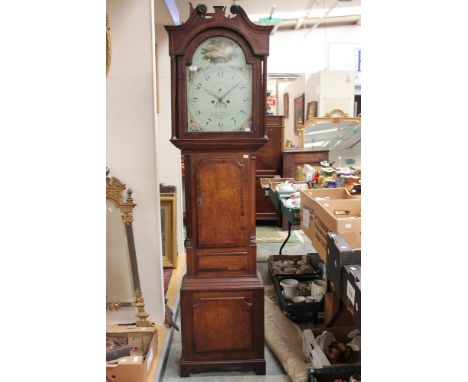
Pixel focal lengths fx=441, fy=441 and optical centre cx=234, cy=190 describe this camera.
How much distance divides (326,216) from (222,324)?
93 centimetres

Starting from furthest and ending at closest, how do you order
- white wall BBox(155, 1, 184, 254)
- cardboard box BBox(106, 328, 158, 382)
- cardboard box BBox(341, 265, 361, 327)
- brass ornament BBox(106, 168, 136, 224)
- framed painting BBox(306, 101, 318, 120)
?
framed painting BBox(306, 101, 318, 120) < white wall BBox(155, 1, 184, 254) < brass ornament BBox(106, 168, 136, 224) < cardboard box BBox(106, 328, 158, 382) < cardboard box BBox(341, 265, 361, 327)

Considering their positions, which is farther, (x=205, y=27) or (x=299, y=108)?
(x=299, y=108)

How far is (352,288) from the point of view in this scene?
5.41ft

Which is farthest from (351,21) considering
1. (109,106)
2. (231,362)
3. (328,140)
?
(231,362)

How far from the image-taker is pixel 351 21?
9.97m

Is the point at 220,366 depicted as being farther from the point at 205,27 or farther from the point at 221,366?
the point at 205,27

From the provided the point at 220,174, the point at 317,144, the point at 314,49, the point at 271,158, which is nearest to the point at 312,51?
the point at 314,49

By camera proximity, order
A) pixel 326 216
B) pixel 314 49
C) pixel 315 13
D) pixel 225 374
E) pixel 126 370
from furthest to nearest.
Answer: pixel 314 49 < pixel 315 13 < pixel 225 374 < pixel 326 216 < pixel 126 370

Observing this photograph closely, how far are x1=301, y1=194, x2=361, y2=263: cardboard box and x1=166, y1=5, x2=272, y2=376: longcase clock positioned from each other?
41 cm

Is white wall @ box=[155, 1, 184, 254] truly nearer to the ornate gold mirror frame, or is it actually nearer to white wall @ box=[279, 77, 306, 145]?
the ornate gold mirror frame

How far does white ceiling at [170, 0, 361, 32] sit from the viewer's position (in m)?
7.90

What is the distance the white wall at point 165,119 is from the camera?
4488mm

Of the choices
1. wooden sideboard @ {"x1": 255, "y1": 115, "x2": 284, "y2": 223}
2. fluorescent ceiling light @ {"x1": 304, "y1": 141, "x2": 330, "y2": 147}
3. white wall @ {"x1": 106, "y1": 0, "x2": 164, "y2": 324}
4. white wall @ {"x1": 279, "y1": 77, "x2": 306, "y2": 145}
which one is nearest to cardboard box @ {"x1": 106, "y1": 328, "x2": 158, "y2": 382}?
white wall @ {"x1": 106, "y1": 0, "x2": 164, "y2": 324}
